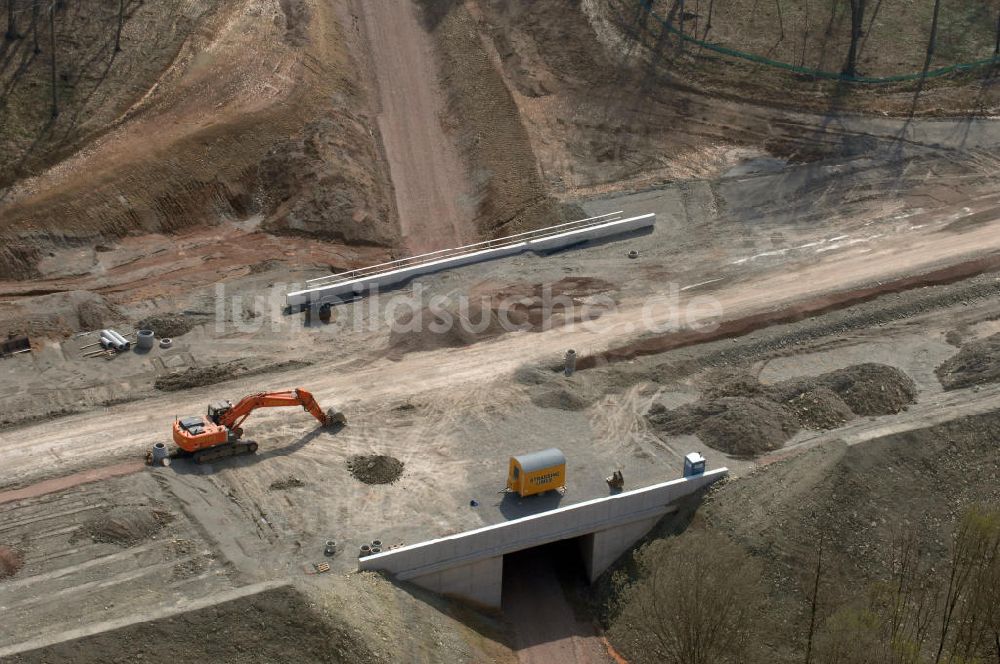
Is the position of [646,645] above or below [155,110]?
below

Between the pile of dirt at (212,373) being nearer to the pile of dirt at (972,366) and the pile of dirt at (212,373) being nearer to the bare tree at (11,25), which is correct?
the bare tree at (11,25)

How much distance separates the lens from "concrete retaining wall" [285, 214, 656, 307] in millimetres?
43281

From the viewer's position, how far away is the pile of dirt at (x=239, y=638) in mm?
27953

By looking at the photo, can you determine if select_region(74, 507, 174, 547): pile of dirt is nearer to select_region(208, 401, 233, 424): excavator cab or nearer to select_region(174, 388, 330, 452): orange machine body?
select_region(174, 388, 330, 452): orange machine body

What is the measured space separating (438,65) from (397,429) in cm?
2428

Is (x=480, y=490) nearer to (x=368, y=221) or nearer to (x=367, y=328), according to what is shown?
(x=367, y=328)

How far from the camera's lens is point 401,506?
34281 millimetres

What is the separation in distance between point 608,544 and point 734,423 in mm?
5631

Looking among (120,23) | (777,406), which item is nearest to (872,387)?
(777,406)

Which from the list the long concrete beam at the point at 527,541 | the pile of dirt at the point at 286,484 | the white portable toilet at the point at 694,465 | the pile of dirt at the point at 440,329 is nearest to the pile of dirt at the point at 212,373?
the pile of dirt at the point at 440,329

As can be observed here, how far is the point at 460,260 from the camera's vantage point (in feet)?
150

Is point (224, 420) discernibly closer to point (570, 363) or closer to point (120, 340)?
point (120, 340)

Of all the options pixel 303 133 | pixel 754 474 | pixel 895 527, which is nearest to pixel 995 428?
pixel 895 527

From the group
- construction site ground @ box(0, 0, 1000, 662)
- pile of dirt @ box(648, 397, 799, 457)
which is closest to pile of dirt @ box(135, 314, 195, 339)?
construction site ground @ box(0, 0, 1000, 662)
